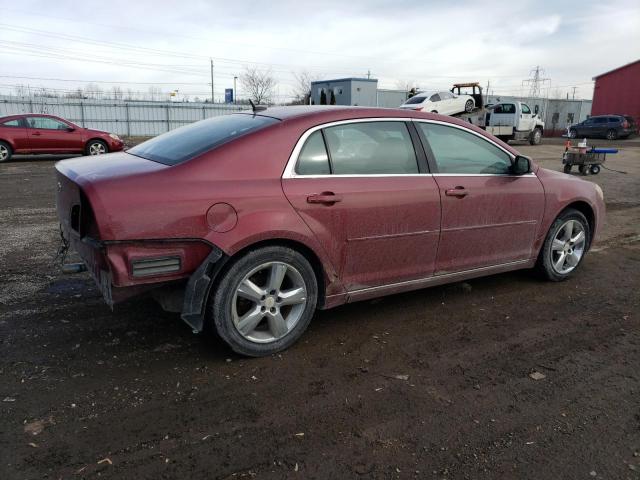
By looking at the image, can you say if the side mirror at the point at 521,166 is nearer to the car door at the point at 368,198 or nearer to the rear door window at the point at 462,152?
the rear door window at the point at 462,152

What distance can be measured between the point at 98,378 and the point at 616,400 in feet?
10.1

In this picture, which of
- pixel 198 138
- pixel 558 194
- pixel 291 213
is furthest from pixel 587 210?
pixel 198 138

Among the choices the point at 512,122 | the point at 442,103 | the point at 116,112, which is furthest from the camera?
the point at 116,112

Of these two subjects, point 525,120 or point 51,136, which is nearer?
point 51,136

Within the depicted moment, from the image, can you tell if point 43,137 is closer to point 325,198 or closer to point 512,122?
point 325,198

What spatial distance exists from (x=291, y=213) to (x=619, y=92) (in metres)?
48.1

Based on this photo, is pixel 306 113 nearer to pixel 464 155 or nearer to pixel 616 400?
pixel 464 155

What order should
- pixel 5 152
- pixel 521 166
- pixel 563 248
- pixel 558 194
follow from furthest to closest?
pixel 5 152 → pixel 563 248 → pixel 558 194 → pixel 521 166

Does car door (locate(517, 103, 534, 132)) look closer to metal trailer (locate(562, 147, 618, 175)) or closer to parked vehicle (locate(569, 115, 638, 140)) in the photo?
parked vehicle (locate(569, 115, 638, 140))

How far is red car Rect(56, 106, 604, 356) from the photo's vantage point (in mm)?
2984

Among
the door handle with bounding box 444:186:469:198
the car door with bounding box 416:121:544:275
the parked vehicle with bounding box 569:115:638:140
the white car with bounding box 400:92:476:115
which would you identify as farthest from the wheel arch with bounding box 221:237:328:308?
the parked vehicle with bounding box 569:115:638:140

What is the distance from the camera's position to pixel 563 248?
494 centimetres

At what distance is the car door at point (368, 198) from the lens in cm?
342

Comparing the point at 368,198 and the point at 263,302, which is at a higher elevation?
the point at 368,198
